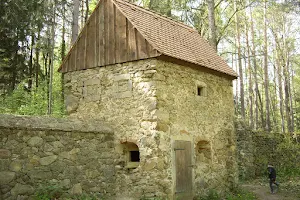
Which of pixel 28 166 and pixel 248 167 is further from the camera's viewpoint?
pixel 248 167

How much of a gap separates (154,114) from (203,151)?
242 centimetres

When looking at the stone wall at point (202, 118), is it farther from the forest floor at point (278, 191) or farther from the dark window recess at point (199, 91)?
the forest floor at point (278, 191)

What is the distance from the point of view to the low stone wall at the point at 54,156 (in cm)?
631

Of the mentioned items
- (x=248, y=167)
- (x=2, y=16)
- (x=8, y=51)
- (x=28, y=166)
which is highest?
(x=2, y=16)

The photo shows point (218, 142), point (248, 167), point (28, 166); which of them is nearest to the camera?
point (28, 166)

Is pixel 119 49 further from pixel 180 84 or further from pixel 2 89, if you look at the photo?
pixel 2 89

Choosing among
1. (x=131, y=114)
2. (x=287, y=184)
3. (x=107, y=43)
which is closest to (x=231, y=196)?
(x=131, y=114)

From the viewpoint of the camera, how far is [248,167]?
49.5 ft

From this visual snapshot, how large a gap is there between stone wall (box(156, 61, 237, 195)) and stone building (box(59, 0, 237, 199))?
24mm

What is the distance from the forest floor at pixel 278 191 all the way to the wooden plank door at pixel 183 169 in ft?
11.1

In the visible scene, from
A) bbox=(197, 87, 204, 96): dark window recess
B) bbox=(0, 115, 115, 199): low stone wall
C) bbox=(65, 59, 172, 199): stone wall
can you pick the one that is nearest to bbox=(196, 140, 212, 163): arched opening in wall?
bbox=(197, 87, 204, 96): dark window recess

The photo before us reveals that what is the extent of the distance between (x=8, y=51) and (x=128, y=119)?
10.4 m

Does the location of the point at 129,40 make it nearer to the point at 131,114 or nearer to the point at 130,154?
the point at 131,114

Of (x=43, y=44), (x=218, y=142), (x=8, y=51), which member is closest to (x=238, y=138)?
(x=218, y=142)
